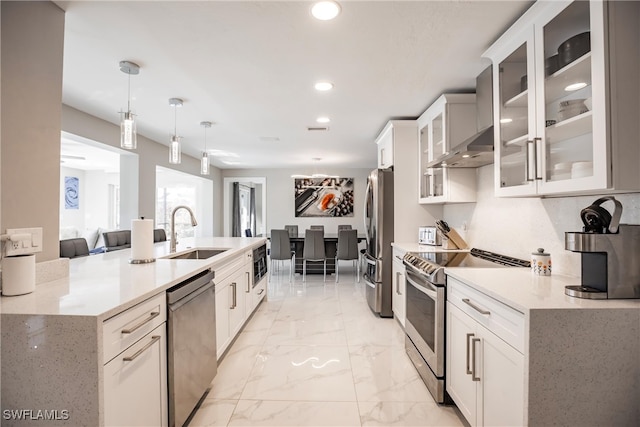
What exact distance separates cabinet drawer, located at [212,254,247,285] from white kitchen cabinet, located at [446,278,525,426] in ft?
5.38

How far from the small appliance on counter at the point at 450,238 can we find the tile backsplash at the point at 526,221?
0.31 feet

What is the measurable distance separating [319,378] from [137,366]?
53.5 inches

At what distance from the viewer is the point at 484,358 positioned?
59.3 inches

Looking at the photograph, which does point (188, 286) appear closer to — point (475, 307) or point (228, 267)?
point (228, 267)

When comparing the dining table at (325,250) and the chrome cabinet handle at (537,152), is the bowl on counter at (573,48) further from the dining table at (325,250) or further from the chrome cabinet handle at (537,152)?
the dining table at (325,250)

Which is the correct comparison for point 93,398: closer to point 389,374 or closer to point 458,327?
point 458,327

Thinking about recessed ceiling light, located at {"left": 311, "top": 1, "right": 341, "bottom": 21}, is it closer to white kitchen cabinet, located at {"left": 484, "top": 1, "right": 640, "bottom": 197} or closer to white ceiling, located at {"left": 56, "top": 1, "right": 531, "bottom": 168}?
white ceiling, located at {"left": 56, "top": 1, "right": 531, "bottom": 168}

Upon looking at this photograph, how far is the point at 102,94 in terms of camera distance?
2934mm

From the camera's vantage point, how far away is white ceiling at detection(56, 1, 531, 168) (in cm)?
172

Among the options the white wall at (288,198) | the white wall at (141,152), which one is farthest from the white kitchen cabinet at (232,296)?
the white wall at (288,198)

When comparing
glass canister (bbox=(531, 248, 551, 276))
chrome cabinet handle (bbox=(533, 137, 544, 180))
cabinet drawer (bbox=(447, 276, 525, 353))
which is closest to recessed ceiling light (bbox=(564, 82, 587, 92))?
chrome cabinet handle (bbox=(533, 137, 544, 180))

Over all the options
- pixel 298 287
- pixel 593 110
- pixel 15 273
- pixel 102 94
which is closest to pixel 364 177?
pixel 298 287

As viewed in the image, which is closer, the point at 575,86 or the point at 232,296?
the point at 575,86

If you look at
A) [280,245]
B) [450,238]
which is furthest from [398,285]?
[280,245]
